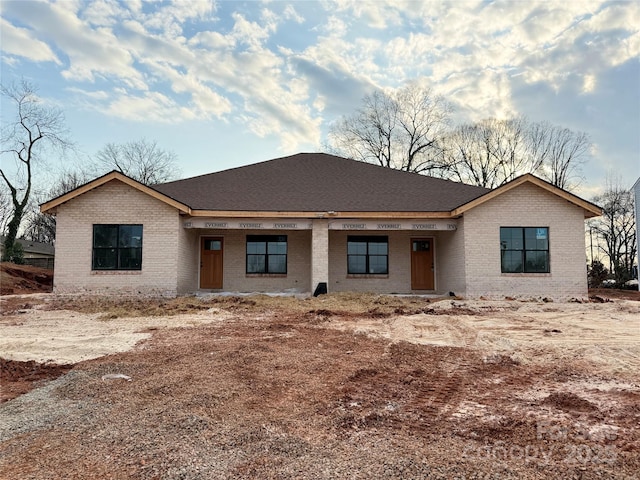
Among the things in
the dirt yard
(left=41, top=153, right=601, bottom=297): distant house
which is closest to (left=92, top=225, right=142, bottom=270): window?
(left=41, top=153, right=601, bottom=297): distant house

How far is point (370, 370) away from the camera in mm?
5750

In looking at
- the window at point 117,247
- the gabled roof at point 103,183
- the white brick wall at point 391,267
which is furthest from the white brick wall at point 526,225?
the window at point 117,247

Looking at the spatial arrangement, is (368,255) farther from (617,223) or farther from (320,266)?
(617,223)

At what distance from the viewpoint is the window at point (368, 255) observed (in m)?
17.7

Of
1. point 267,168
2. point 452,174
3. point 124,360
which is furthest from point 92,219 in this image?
point 452,174

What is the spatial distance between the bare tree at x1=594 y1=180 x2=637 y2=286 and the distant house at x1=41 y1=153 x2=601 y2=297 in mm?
28617

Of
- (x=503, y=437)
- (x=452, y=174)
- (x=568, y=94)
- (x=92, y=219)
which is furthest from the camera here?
(x=452, y=174)

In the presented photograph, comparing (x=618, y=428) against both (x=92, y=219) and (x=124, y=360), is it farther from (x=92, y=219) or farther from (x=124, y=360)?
(x=92, y=219)

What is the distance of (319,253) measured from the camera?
16031 mm

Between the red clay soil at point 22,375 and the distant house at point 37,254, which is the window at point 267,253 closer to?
the red clay soil at point 22,375

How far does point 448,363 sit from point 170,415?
3974mm

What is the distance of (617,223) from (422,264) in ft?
107

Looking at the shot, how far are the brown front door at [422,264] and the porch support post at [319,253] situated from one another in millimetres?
4024

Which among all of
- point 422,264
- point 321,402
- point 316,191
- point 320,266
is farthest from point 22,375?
point 422,264
